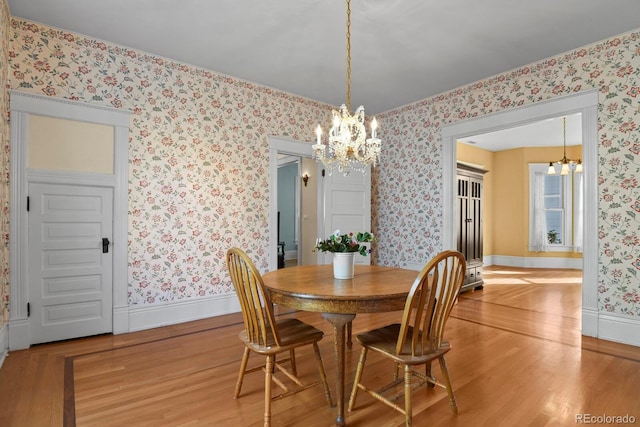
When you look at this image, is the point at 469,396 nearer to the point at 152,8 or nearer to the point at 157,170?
the point at 157,170

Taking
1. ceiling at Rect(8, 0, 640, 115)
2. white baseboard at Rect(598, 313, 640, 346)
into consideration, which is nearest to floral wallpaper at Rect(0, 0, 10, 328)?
ceiling at Rect(8, 0, 640, 115)

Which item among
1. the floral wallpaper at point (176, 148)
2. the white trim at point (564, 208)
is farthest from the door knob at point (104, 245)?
the white trim at point (564, 208)

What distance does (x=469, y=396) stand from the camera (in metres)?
2.18

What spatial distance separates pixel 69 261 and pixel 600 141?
5.15m

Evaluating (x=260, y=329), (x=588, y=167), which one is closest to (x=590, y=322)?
(x=588, y=167)

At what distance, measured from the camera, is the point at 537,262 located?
26.2ft

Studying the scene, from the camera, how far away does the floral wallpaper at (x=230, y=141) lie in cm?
318

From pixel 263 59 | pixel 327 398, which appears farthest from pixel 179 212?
pixel 327 398

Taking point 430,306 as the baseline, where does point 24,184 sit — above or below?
above

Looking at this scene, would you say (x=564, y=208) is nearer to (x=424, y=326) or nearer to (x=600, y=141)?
(x=600, y=141)

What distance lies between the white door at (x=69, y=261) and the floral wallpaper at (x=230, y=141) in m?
0.27

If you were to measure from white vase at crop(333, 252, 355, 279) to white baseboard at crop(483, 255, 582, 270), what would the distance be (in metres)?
7.13

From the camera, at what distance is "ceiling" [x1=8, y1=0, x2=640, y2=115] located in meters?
2.80

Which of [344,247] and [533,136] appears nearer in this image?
[344,247]
